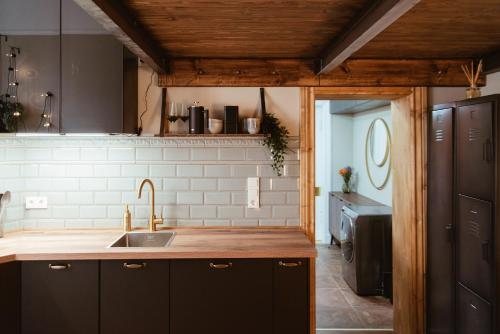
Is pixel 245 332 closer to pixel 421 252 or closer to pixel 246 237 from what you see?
pixel 246 237

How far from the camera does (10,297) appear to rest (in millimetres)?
2332

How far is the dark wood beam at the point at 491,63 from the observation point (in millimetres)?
2793

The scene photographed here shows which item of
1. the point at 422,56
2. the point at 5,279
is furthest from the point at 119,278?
the point at 422,56

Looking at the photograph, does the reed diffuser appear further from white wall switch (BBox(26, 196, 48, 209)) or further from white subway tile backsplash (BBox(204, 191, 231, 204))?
white wall switch (BBox(26, 196, 48, 209))

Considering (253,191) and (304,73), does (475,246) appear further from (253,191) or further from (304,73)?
(304,73)

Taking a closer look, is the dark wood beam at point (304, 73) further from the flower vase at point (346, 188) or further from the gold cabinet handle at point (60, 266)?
the flower vase at point (346, 188)

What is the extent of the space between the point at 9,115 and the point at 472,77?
131 inches

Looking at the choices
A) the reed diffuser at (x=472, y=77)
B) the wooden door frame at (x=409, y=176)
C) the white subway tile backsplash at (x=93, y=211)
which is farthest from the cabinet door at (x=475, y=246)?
the white subway tile backsplash at (x=93, y=211)

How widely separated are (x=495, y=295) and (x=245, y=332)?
58.9 inches

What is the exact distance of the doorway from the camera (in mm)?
3945

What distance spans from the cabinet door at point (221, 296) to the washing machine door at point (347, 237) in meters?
2.04

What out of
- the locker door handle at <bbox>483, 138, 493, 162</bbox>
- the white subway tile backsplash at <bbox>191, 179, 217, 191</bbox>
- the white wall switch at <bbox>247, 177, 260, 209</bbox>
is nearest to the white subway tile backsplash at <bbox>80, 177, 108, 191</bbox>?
the white subway tile backsplash at <bbox>191, 179, 217, 191</bbox>

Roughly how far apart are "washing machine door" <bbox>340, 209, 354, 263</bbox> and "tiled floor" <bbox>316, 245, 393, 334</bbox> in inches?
15.8

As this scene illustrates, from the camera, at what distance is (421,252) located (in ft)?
9.96
